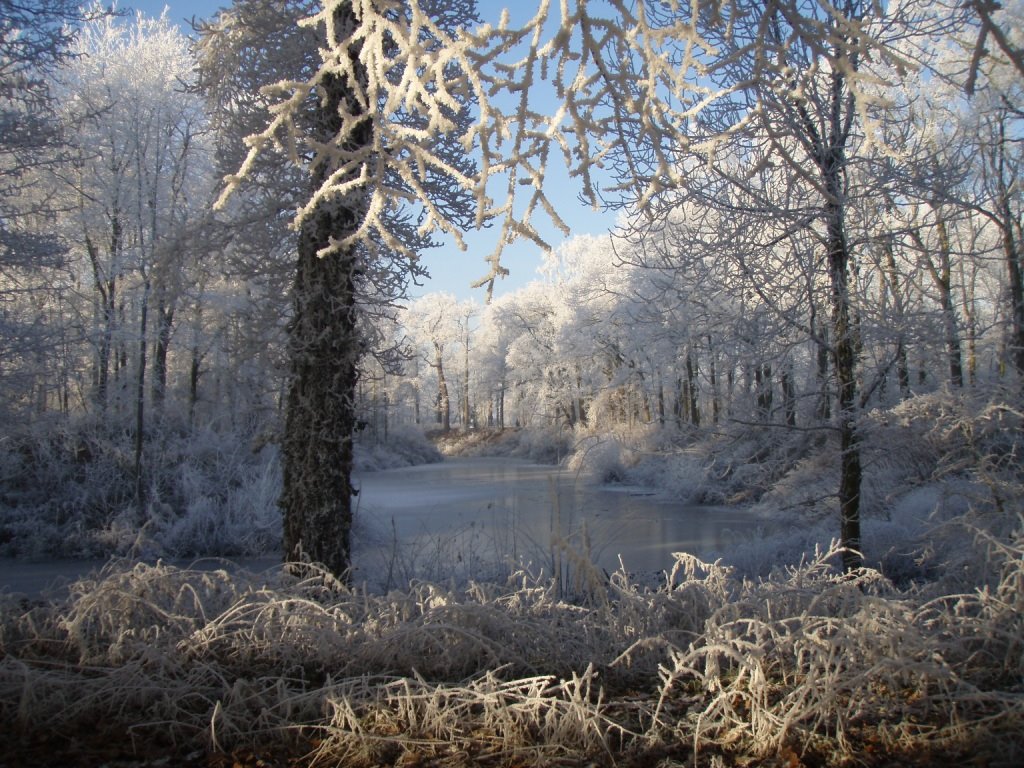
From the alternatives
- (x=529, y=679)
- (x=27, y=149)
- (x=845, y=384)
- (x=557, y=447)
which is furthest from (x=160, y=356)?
(x=529, y=679)

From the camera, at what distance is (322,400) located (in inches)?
181

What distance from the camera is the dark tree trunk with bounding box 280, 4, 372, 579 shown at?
455 centimetres

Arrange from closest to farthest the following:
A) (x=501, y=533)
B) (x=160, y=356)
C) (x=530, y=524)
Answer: (x=501, y=533) → (x=530, y=524) → (x=160, y=356)

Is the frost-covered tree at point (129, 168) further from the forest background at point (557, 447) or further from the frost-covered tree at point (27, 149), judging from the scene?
the frost-covered tree at point (27, 149)

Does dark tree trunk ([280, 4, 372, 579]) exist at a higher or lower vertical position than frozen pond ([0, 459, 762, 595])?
higher

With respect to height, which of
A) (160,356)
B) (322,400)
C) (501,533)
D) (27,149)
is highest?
(27,149)

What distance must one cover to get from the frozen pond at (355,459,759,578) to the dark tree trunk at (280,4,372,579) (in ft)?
2.67

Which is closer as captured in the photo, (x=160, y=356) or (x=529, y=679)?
(x=529, y=679)

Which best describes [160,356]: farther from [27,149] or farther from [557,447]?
[557,447]

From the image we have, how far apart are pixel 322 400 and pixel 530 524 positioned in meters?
6.25

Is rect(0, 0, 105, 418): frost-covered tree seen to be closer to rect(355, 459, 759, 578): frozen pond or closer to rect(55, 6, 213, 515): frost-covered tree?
rect(55, 6, 213, 515): frost-covered tree

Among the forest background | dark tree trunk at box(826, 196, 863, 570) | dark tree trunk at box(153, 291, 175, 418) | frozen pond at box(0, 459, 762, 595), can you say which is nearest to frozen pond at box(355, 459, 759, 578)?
frozen pond at box(0, 459, 762, 595)

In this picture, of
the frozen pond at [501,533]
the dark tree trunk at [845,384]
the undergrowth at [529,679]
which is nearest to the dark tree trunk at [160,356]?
the frozen pond at [501,533]

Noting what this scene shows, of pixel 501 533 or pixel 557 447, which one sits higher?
pixel 557 447
